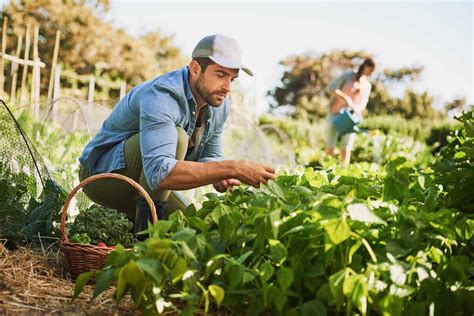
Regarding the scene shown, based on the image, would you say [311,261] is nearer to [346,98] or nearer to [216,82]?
[216,82]

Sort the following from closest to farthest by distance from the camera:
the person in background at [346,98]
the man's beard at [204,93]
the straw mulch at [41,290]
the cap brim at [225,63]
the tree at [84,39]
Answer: the straw mulch at [41,290]
the cap brim at [225,63]
the man's beard at [204,93]
the person in background at [346,98]
the tree at [84,39]

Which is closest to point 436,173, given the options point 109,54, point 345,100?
point 345,100

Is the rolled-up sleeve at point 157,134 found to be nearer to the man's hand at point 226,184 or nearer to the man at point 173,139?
the man at point 173,139

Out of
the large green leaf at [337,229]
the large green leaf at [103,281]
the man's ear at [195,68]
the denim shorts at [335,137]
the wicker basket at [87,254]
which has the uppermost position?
the man's ear at [195,68]

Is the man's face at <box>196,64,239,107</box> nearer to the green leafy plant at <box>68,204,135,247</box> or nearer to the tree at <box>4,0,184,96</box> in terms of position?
the green leafy plant at <box>68,204,135,247</box>

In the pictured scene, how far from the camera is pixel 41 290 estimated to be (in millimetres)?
2189

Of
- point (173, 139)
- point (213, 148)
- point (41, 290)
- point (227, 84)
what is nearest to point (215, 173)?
point (173, 139)

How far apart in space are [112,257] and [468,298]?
0.97m

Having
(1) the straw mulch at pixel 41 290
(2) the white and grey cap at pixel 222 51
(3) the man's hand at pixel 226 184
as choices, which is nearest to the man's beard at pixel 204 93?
(2) the white and grey cap at pixel 222 51

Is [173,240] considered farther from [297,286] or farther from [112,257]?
[297,286]

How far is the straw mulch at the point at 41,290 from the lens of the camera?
1969 millimetres

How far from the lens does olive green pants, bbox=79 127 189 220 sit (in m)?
2.79

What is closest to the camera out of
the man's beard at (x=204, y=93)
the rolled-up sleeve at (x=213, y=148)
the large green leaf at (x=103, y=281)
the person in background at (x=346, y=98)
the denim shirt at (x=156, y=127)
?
the large green leaf at (x=103, y=281)

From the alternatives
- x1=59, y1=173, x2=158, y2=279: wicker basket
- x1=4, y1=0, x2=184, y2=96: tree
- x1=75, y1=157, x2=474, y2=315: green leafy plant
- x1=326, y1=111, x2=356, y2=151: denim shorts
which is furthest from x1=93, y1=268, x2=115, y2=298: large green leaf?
x1=4, y1=0, x2=184, y2=96: tree
